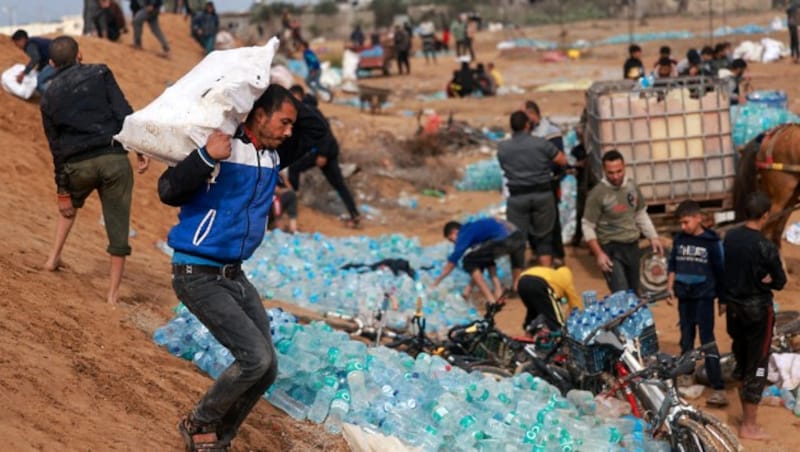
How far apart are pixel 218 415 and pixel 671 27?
134 ft

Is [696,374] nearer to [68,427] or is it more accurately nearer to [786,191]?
[786,191]

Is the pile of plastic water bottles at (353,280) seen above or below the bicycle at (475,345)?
below

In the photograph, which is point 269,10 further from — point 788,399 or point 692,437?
point 692,437

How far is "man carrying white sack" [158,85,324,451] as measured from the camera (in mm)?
5840

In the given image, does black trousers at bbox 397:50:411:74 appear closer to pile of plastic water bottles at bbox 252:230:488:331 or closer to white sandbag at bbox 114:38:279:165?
pile of plastic water bottles at bbox 252:230:488:331

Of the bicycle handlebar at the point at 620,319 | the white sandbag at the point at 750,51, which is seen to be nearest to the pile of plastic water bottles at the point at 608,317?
the bicycle handlebar at the point at 620,319

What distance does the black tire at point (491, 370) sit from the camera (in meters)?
8.66

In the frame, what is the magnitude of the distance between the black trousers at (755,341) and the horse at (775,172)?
11.8 feet

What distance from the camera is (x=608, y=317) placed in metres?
8.72

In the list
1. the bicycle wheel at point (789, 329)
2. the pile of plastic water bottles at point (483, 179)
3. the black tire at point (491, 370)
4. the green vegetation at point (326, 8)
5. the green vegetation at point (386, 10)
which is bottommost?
the green vegetation at point (386, 10)

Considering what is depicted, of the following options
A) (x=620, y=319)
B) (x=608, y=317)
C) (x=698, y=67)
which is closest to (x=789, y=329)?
(x=608, y=317)

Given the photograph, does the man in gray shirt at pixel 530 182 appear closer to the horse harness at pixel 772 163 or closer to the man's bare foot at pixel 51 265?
the horse harness at pixel 772 163

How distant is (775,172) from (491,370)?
4581mm

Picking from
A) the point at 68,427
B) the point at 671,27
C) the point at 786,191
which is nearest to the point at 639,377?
A: the point at 68,427
